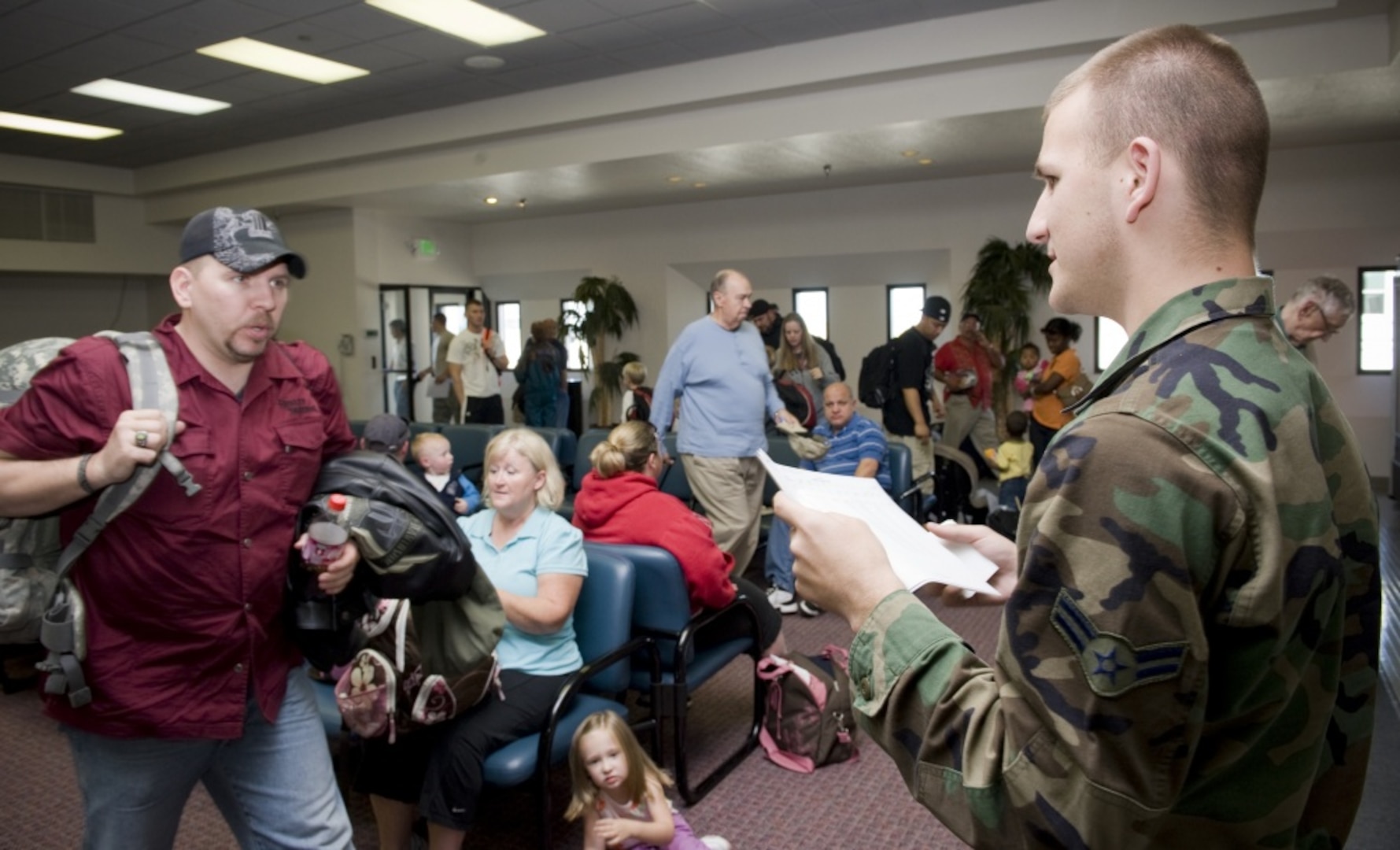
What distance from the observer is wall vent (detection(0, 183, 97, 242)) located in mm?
11375

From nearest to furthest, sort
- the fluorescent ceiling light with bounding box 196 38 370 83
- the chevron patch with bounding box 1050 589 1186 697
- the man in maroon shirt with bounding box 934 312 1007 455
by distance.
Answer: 1. the chevron patch with bounding box 1050 589 1186 697
2. the fluorescent ceiling light with bounding box 196 38 370 83
3. the man in maroon shirt with bounding box 934 312 1007 455

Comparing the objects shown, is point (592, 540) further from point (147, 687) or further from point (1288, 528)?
point (1288, 528)

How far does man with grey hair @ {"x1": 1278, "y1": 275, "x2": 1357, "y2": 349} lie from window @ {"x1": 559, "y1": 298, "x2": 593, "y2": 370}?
1039 centimetres

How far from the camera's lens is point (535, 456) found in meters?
2.87

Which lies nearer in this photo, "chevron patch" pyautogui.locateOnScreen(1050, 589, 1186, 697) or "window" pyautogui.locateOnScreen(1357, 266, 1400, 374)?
"chevron patch" pyautogui.locateOnScreen(1050, 589, 1186, 697)

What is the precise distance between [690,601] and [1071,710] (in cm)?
242

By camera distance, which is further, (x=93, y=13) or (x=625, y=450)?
(x=93, y=13)

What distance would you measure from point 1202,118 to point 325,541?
151 cm

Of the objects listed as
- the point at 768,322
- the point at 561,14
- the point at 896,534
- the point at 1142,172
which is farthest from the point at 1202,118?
the point at 768,322

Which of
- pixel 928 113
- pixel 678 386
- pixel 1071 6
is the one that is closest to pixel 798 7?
pixel 928 113

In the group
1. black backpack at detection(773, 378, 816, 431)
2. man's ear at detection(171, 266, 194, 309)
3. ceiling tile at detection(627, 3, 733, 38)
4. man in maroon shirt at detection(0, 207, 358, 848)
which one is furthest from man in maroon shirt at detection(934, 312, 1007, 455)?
man's ear at detection(171, 266, 194, 309)

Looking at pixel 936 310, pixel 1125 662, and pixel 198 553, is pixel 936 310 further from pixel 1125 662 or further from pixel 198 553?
pixel 1125 662

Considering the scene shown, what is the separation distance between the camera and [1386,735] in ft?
10.5

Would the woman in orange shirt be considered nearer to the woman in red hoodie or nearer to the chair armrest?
the woman in red hoodie
